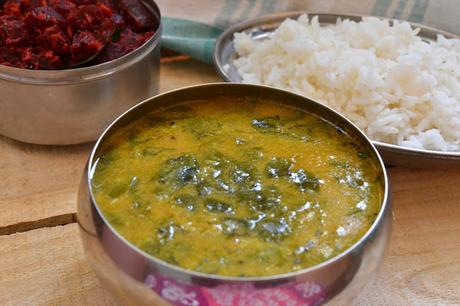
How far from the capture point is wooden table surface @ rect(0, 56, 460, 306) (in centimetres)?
111

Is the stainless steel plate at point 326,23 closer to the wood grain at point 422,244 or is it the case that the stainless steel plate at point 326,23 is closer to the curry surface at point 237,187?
the wood grain at point 422,244

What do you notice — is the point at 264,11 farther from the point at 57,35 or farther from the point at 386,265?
the point at 386,265

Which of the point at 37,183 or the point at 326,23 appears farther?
the point at 326,23

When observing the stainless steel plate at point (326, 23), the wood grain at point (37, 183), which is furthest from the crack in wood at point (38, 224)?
the stainless steel plate at point (326, 23)

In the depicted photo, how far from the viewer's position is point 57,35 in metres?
1.41

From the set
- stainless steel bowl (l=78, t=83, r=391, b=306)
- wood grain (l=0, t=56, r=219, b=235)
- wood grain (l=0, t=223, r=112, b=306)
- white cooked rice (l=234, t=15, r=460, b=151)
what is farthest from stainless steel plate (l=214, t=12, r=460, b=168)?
wood grain (l=0, t=223, r=112, b=306)

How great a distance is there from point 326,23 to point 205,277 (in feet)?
4.48

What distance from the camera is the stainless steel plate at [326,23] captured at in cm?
131

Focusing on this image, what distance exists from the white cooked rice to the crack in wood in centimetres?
67

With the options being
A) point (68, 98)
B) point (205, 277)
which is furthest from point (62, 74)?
point (205, 277)

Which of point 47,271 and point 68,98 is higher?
point 68,98

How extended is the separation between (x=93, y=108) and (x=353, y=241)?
78 cm

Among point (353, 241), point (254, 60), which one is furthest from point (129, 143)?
point (254, 60)

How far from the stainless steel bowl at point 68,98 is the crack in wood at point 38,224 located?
0.24 metres
